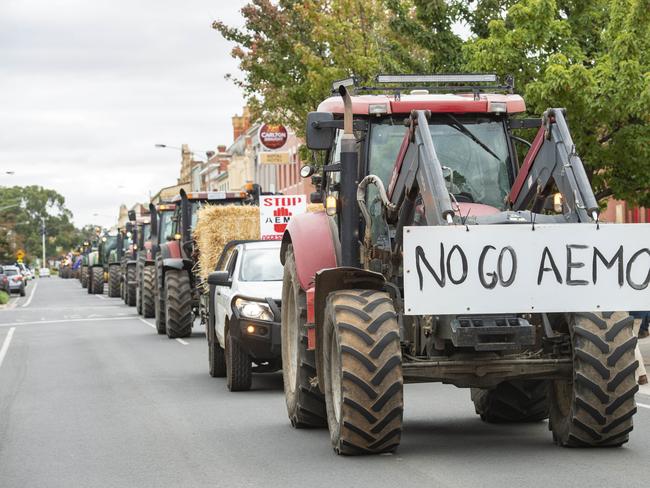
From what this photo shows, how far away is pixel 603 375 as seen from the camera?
9367mm

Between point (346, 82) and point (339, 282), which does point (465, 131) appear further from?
point (339, 282)

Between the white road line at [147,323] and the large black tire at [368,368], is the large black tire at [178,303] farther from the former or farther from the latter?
the large black tire at [368,368]

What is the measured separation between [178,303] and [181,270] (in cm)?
62

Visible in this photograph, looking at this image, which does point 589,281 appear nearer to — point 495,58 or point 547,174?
point 547,174

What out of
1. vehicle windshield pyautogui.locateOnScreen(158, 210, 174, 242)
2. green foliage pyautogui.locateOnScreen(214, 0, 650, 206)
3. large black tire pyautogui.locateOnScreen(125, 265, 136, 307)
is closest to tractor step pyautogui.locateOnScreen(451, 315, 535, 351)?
green foliage pyautogui.locateOnScreen(214, 0, 650, 206)

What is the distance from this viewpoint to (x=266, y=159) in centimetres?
4044

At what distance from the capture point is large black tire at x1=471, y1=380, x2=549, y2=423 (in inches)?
455

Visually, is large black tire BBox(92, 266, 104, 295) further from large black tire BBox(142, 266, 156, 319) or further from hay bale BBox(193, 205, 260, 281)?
hay bale BBox(193, 205, 260, 281)

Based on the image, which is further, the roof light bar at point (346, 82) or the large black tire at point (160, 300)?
the large black tire at point (160, 300)

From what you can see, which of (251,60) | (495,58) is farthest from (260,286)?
(251,60)

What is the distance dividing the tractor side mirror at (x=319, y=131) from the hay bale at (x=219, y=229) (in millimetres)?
13736

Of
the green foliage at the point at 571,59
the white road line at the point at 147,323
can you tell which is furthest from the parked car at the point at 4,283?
the green foliage at the point at 571,59

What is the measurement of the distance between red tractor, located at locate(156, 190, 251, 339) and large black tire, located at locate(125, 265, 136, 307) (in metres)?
15.2

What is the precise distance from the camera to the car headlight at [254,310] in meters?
15.3
